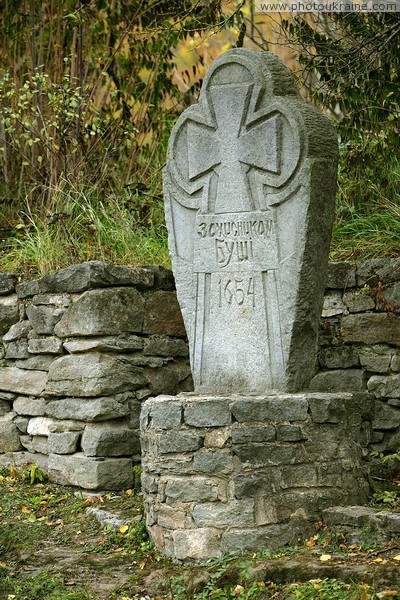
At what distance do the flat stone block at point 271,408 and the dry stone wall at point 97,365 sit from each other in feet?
4.94

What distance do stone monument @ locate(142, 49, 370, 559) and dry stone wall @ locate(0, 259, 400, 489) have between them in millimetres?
927

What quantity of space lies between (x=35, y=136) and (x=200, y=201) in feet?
10.9

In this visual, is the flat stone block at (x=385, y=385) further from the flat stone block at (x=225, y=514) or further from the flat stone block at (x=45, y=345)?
the flat stone block at (x=45, y=345)

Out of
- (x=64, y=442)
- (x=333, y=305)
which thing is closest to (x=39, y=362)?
(x=64, y=442)

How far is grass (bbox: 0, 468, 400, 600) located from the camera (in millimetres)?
4262

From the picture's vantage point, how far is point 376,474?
5.80 meters

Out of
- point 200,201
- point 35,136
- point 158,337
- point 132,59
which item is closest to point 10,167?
point 35,136

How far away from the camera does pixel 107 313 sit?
6172 mm

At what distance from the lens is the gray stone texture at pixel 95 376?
20.0ft

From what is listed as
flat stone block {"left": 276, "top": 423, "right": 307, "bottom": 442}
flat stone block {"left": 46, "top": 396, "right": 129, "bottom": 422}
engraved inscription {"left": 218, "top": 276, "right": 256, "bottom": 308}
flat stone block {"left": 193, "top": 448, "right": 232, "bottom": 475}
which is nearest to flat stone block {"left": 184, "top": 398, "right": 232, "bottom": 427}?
flat stone block {"left": 193, "top": 448, "right": 232, "bottom": 475}

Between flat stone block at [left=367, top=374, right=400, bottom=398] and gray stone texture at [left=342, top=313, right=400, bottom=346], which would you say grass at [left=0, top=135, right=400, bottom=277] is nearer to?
gray stone texture at [left=342, top=313, right=400, bottom=346]

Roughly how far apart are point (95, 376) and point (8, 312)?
1296 millimetres

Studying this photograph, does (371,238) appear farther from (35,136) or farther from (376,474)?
(35,136)

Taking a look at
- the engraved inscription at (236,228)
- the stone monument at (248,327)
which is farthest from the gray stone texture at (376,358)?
the engraved inscription at (236,228)
